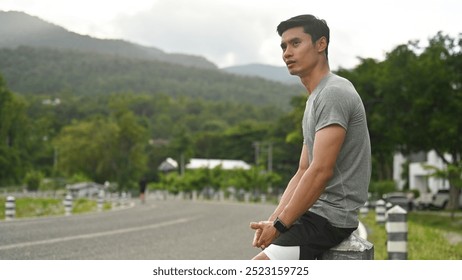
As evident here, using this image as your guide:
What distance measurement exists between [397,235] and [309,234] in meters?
4.40

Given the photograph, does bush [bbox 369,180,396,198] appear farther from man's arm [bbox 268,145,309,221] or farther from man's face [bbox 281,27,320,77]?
man's face [bbox 281,27,320,77]

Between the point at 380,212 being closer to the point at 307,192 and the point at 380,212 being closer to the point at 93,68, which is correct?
the point at 93,68

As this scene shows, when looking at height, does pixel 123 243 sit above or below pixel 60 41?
below

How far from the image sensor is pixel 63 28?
4020 millimetres

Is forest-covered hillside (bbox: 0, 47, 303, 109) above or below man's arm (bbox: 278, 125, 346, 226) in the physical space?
above

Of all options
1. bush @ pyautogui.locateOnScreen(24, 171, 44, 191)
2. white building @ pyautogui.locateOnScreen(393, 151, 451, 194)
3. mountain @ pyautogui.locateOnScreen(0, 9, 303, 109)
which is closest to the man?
mountain @ pyautogui.locateOnScreen(0, 9, 303, 109)

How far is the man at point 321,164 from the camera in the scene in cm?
234

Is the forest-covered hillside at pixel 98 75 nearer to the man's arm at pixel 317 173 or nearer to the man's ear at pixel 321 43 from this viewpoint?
the man's ear at pixel 321 43

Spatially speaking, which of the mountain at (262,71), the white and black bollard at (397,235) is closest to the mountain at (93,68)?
the mountain at (262,71)

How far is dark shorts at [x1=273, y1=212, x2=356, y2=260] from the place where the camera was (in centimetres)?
243

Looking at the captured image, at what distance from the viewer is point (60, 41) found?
4223 millimetres

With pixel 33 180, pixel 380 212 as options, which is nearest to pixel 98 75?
pixel 380 212
